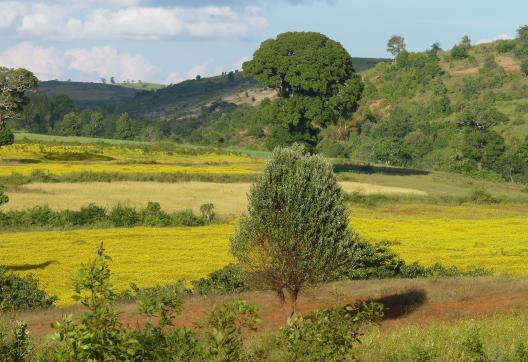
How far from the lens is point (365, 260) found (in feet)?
122

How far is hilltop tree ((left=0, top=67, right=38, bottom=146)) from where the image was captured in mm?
101312

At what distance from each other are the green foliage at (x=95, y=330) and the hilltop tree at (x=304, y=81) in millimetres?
76533

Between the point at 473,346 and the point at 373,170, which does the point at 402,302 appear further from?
the point at 373,170

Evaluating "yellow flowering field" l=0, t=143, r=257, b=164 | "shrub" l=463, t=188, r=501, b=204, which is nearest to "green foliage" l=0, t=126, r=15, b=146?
"yellow flowering field" l=0, t=143, r=257, b=164

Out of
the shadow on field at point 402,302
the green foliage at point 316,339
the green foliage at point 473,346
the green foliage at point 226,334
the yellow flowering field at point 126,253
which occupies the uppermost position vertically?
the green foliage at point 226,334

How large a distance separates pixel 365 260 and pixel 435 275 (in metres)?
3.06

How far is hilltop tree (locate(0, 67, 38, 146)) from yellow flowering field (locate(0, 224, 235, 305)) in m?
49.8

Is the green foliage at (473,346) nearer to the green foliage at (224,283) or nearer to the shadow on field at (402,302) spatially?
the shadow on field at (402,302)

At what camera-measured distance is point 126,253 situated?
45656 millimetres

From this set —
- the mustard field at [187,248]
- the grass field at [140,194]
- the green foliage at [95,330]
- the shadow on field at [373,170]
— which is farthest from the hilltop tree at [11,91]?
the green foliage at [95,330]

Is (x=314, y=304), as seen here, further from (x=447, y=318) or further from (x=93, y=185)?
(x=93, y=185)

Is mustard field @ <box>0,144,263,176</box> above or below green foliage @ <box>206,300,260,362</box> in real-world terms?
below

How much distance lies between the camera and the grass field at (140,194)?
222 feet

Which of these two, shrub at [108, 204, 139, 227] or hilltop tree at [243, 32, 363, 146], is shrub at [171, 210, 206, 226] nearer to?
shrub at [108, 204, 139, 227]
